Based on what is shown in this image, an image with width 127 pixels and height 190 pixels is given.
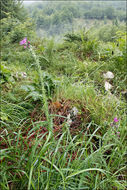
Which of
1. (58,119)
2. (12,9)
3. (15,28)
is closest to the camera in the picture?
(58,119)

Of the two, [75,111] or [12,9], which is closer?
[75,111]

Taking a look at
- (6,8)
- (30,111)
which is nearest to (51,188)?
(30,111)

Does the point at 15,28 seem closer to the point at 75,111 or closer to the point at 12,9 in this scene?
the point at 12,9

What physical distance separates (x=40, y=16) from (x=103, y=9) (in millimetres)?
3595

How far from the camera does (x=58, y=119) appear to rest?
1527 mm

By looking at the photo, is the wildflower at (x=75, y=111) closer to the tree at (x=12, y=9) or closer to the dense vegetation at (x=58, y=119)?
the dense vegetation at (x=58, y=119)

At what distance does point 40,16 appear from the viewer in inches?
82.7

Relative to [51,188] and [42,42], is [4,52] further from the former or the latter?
[51,188]

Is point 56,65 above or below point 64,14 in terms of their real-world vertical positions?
below

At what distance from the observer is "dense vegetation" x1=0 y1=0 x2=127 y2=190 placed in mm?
875

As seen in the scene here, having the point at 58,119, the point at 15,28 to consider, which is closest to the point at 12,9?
the point at 15,28

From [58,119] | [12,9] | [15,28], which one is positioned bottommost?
[58,119]

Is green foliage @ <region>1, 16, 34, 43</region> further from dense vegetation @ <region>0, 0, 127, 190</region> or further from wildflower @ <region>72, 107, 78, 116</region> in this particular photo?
wildflower @ <region>72, 107, 78, 116</region>

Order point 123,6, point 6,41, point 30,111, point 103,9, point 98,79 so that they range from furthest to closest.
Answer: point 123,6 → point 103,9 → point 6,41 → point 98,79 → point 30,111
